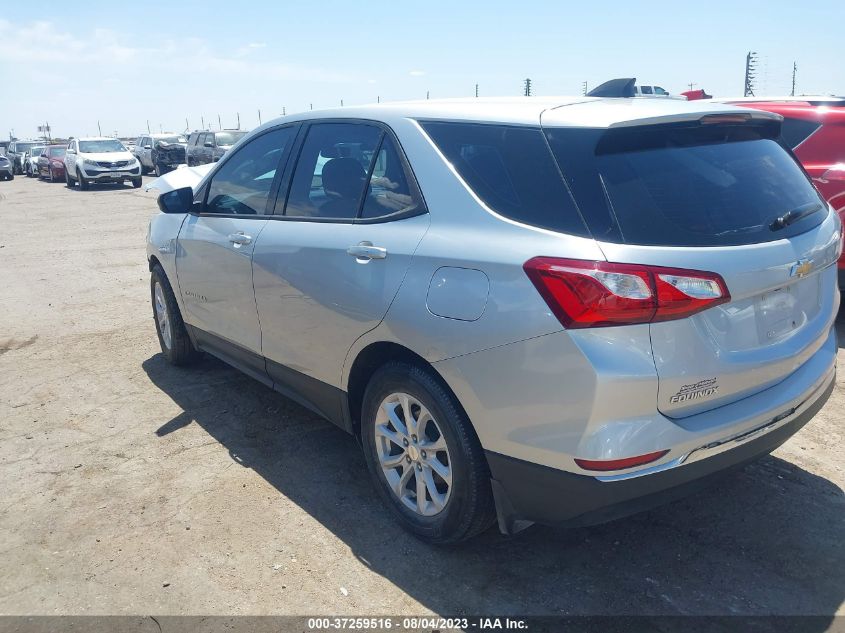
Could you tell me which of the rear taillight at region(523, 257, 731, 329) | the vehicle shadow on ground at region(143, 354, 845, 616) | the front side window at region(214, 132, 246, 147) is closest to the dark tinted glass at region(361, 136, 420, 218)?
the rear taillight at region(523, 257, 731, 329)

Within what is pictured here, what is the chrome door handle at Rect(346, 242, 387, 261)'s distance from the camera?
122 inches

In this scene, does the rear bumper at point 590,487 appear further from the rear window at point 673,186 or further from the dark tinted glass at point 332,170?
the dark tinted glass at point 332,170

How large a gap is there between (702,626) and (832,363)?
1.28 metres

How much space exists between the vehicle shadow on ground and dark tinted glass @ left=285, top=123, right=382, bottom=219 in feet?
4.65

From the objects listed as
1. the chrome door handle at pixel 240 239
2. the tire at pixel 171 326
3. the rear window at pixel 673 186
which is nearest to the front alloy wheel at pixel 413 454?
the rear window at pixel 673 186

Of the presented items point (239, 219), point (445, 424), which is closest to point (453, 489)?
point (445, 424)

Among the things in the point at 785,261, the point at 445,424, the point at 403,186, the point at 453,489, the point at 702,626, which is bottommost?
the point at 702,626

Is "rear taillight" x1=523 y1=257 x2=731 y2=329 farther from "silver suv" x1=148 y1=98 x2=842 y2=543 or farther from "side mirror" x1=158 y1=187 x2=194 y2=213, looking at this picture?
"side mirror" x1=158 y1=187 x2=194 y2=213

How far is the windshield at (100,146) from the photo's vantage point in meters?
27.4

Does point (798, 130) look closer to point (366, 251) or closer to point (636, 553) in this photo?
point (636, 553)

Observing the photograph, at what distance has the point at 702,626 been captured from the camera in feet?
8.66

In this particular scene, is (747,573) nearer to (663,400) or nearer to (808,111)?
(663,400)

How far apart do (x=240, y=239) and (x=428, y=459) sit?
1.79 metres

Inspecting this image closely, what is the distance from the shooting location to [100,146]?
2773 cm
